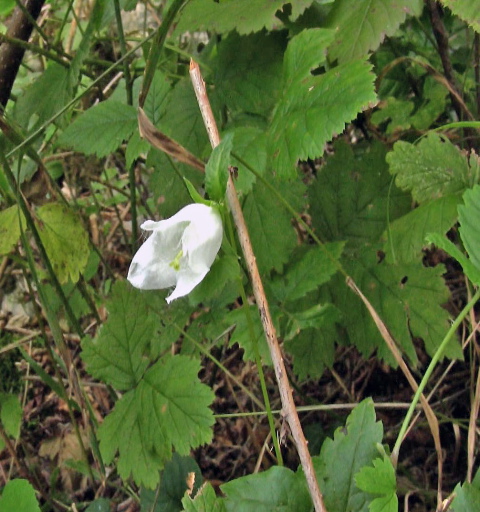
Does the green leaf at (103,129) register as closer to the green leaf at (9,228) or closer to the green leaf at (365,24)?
the green leaf at (9,228)

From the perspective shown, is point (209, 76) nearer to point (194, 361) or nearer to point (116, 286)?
point (116, 286)

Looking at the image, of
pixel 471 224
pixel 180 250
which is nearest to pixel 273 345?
pixel 180 250

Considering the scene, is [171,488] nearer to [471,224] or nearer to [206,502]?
[206,502]

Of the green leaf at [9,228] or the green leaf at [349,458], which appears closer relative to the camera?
the green leaf at [349,458]

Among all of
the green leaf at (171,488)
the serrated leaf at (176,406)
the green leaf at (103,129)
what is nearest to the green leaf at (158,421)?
the serrated leaf at (176,406)

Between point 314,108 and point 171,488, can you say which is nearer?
point 314,108
